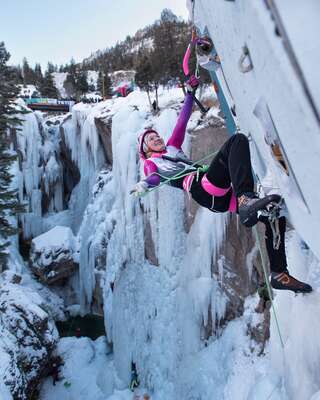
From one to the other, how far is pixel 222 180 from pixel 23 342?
682 centimetres

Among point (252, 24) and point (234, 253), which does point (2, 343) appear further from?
point (252, 24)

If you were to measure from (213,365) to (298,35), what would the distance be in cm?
533

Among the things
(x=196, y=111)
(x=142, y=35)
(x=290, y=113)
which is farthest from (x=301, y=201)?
(x=142, y=35)

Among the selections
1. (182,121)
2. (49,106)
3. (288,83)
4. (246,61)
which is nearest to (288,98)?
(288,83)

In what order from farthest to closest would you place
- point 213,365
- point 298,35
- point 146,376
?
1. point 146,376
2. point 213,365
3. point 298,35

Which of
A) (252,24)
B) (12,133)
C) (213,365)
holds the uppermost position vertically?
(12,133)

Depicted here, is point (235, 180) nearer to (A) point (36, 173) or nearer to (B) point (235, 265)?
(B) point (235, 265)

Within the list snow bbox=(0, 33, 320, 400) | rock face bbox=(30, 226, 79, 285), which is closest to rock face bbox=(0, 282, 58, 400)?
snow bbox=(0, 33, 320, 400)

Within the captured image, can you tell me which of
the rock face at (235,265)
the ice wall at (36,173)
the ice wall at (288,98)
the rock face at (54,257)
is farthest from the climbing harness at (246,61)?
the ice wall at (36,173)

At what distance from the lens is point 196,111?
694 cm

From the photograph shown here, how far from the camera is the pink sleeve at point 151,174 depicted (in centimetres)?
286

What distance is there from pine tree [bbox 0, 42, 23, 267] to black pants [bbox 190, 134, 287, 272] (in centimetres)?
753

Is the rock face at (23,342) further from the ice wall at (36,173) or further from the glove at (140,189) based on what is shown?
the ice wall at (36,173)

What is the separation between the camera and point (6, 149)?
9836 millimetres
